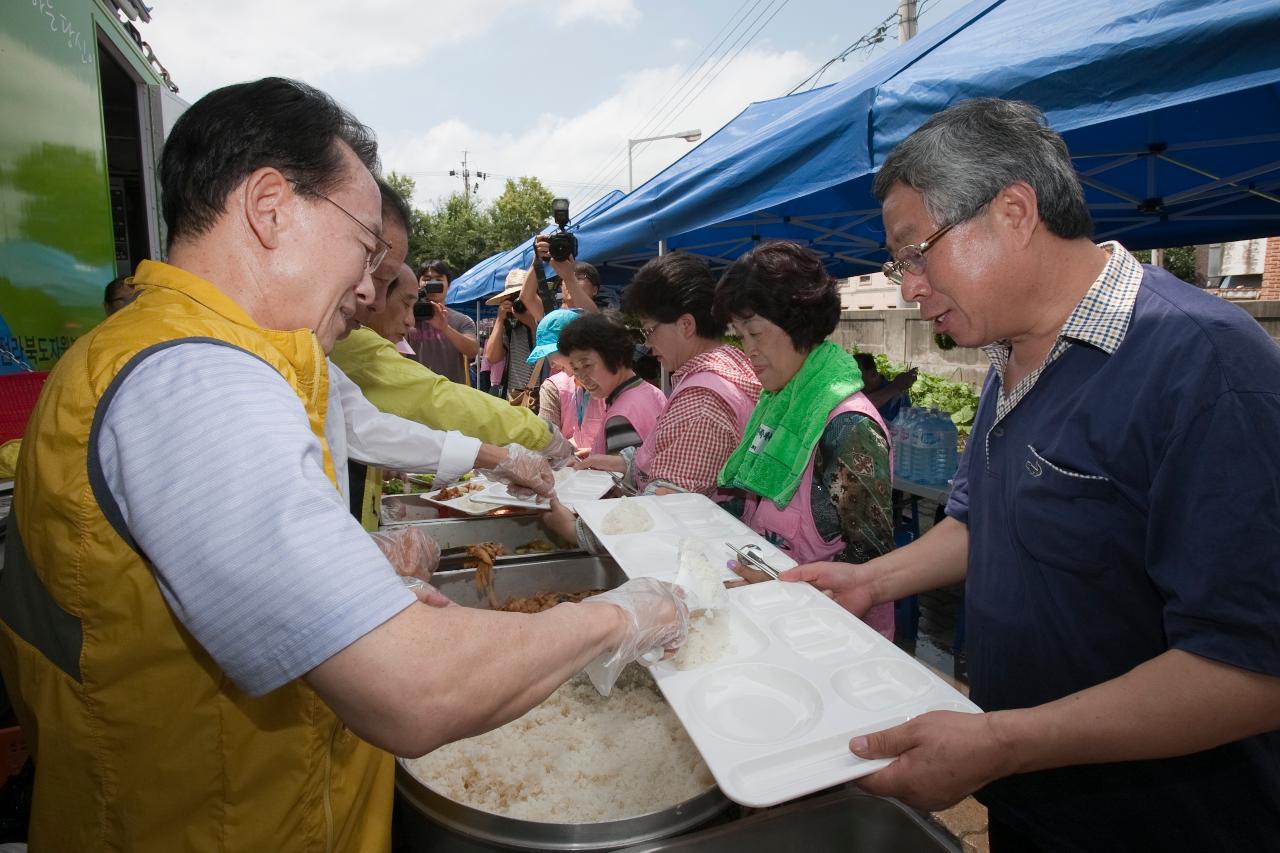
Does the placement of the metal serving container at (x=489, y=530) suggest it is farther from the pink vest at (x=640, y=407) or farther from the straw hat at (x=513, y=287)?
the straw hat at (x=513, y=287)

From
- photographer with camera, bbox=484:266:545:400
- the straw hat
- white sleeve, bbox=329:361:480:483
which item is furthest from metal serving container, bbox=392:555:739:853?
the straw hat

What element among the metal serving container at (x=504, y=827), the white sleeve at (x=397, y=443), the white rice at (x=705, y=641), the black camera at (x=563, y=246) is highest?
the black camera at (x=563, y=246)

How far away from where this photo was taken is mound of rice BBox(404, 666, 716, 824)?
1551 mm

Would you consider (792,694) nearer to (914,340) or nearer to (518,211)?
(914,340)

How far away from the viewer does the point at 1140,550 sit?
1117mm

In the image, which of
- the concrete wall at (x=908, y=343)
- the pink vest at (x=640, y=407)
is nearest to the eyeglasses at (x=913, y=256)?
the pink vest at (x=640, y=407)

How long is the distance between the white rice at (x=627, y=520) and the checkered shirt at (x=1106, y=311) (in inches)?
47.1

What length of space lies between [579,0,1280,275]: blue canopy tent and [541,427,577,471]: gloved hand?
140 cm

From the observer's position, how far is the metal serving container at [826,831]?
1.17m

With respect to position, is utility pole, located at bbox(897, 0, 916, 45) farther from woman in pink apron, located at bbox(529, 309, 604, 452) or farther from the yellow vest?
the yellow vest

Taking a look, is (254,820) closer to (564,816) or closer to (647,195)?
(564,816)

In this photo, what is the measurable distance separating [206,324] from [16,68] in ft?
7.82

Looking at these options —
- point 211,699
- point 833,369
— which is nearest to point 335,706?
point 211,699

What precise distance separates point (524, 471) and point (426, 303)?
3165 mm
